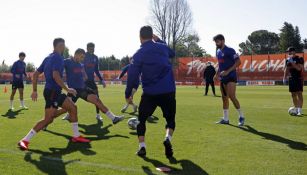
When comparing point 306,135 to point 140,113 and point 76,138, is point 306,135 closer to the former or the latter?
point 140,113

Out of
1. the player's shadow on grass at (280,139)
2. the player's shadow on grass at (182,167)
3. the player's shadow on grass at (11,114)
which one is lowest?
the player's shadow on grass at (182,167)

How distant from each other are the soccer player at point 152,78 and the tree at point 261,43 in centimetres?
9526

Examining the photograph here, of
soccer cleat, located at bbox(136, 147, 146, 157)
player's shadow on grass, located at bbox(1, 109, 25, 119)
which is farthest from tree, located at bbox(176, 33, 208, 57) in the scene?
soccer cleat, located at bbox(136, 147, 146, 157)

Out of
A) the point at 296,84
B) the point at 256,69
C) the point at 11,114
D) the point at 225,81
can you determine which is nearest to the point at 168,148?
the point at 225,81

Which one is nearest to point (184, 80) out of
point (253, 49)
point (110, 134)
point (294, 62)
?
point (294, 62)

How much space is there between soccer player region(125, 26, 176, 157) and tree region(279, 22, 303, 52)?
83480 mm

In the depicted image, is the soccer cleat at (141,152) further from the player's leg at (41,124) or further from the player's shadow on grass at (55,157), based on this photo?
the player's leg at (41,124)

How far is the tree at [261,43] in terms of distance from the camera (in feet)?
328

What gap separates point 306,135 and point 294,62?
4697mm

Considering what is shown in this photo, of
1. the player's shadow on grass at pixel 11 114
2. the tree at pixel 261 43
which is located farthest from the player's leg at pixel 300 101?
the tree at pixel 261 43

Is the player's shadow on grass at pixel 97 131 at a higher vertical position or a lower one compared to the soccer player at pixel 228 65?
lower

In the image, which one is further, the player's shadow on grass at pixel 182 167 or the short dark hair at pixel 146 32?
the short dark hair at pixel 146 32

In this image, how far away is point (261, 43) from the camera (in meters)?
104

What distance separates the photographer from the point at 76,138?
7828mm
